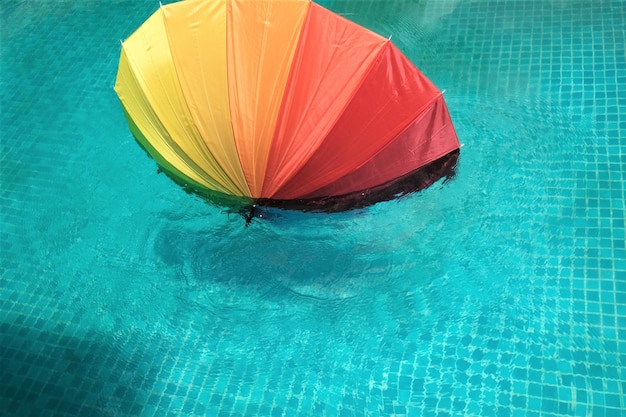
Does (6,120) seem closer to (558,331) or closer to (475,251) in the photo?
(475,251)

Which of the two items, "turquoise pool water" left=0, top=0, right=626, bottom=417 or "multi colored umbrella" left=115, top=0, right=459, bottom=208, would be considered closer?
"multi colored umbrella" left=115, top=0, right=459, bottom=208

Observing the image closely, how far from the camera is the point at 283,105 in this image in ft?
11.0

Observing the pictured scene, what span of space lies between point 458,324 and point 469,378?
348mm

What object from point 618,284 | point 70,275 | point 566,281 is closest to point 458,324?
point 566,281

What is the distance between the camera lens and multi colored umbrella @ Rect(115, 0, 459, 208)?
331 cm

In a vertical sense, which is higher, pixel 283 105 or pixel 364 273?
pixel 283 105

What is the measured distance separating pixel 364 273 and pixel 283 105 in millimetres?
1335

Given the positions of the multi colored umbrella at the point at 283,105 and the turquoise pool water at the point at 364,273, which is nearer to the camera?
the multi colored umbrella at the point at 283,105

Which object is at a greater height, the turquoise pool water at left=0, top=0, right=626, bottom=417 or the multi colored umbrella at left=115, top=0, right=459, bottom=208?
the multi colored umbrella at left=115, top=0, right=459, bottom=208

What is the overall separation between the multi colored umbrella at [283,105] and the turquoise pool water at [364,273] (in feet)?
1.93

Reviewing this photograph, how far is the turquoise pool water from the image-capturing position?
3684 millimetres

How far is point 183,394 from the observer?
3.76 metres

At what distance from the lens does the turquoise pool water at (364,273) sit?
12.1 ft

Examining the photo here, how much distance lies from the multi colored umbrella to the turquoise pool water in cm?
59
